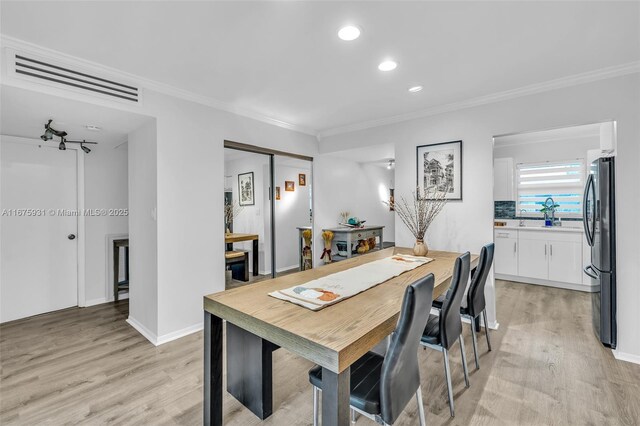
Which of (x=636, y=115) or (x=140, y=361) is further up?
(x=636, y=115)

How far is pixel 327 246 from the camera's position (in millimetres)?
4703

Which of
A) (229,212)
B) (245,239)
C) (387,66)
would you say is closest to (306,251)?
(245,239)

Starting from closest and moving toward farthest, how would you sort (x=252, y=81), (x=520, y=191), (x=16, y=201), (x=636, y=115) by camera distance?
(x=636, y=115)
(x=252, y=81)
(x=16, y=201)
(x=520, y=191)

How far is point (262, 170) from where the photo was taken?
392 centimetres

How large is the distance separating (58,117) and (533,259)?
5995 mm

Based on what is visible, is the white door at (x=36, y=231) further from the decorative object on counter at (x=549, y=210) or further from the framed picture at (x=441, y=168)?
the decorative object on counter at (x=549, y=210)

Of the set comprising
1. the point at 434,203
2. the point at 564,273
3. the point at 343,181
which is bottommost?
the point at 564,273

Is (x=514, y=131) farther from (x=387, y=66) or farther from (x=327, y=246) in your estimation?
(x=327, y=246)

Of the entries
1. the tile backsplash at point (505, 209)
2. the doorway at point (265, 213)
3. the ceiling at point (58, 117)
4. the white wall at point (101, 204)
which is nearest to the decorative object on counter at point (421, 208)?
the doorway at point (265, 213)

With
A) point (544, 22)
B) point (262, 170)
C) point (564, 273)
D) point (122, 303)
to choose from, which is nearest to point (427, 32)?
point (544, 22)

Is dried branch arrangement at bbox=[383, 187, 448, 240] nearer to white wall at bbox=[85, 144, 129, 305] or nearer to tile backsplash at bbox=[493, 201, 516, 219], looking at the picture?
tile backsplash at bbox=[493, 201, 516, 219]

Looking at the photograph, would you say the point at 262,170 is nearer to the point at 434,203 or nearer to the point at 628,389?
the point at 434,203

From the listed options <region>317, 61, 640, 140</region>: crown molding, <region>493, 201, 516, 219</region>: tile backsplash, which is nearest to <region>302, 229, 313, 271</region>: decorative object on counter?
<region>317, 61, 640, 140</region>: crown molding

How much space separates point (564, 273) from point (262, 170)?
446cm
